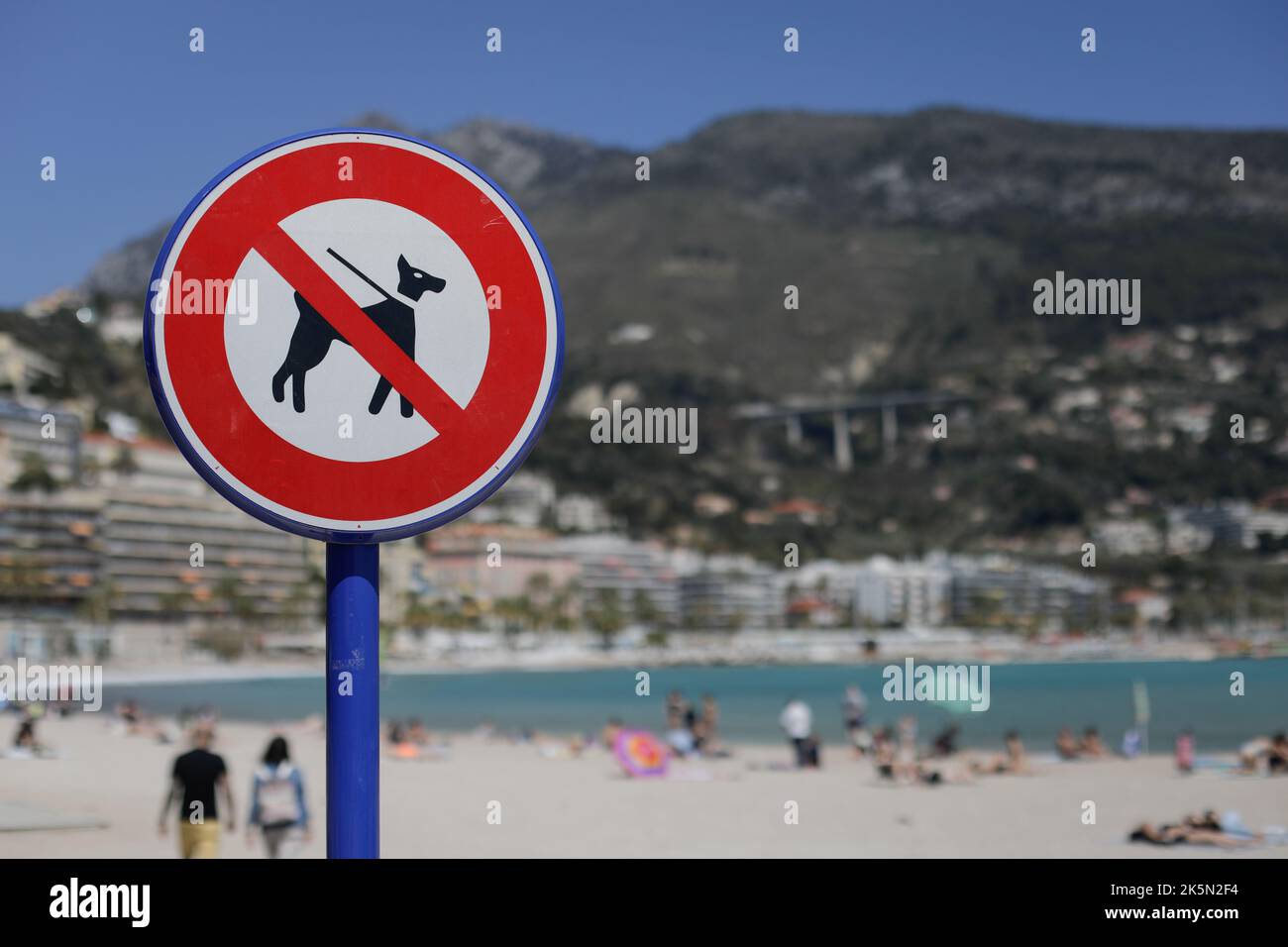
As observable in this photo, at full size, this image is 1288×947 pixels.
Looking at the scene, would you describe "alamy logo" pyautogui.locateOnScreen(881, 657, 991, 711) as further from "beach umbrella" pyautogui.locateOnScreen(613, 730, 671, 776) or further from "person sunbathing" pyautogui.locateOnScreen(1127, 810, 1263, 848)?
"person sunbathing" pyautogui.locateOnScreen(1127, 810, 1263, 848)

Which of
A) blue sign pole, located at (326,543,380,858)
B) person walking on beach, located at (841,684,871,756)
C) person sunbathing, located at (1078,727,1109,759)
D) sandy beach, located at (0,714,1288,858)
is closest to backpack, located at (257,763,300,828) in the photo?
sandy beach, located at (0,714,1288,858)

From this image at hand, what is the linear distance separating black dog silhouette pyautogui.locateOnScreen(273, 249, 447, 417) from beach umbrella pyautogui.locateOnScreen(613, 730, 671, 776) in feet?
63.1

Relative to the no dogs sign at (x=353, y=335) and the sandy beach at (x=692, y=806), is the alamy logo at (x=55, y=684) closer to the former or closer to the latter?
the sandy beach at (x=692, y=806)

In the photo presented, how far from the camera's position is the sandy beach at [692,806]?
1292 centimetres

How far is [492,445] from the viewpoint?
157 cm

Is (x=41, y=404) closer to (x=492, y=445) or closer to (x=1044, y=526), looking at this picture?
(x=1044, y=526)

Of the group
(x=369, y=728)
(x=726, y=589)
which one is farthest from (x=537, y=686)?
(x=369, y=728)

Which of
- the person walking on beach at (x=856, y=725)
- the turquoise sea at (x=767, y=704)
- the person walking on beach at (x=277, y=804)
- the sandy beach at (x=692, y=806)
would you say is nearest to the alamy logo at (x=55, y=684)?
the turquoise sea at (x=767, y=704)

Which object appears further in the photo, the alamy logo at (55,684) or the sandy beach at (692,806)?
the alamy logo at (55,684)

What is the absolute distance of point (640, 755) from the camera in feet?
68.1

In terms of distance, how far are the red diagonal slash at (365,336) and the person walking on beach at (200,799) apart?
238 inches

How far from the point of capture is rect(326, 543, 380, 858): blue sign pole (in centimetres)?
155
